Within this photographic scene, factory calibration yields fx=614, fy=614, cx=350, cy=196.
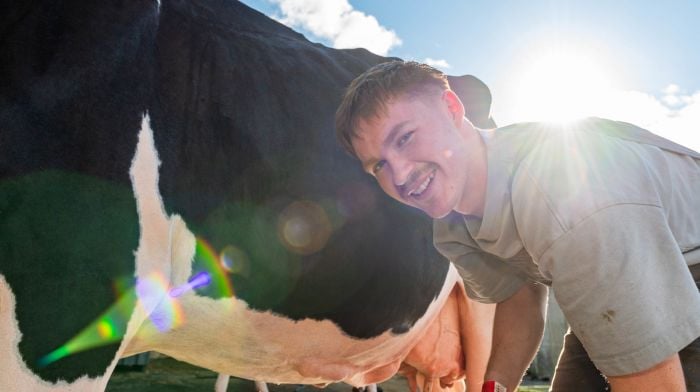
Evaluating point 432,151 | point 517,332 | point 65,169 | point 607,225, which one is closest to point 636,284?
point 607,225

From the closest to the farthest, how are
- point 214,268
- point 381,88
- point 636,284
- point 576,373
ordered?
point 636,284, point 381,88, point 214,268, point 576,373

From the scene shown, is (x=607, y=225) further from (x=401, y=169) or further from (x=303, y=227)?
(x=303, y=227)

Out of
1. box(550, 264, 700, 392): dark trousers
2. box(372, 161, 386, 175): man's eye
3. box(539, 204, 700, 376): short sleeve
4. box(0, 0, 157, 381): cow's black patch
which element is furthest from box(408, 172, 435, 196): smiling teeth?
box(550, 264, 700, 392): dark trousers

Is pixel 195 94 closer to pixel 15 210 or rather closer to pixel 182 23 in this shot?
pixel 182 23

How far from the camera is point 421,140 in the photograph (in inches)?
53.7

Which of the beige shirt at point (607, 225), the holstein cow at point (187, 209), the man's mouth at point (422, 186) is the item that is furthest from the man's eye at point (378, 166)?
the holstein cow at point (187, 209)

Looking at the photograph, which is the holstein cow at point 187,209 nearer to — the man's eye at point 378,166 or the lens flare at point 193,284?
the lens flare at point 193,284

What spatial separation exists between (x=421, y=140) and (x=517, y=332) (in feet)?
2.39

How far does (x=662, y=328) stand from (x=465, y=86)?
2.18 meters

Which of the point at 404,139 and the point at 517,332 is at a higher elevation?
the point at 404,139

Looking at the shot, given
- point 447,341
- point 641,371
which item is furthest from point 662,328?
point 447,341

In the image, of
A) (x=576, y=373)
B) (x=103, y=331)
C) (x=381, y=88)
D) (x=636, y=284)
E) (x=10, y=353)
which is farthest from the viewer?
(x=576, y=373)

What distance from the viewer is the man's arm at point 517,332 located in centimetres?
173

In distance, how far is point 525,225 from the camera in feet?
3.92
